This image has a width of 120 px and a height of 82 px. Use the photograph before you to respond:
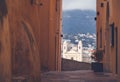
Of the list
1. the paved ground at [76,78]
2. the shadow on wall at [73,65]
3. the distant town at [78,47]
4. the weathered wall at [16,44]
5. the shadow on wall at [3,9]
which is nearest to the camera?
the shadow on wall at [3,9]

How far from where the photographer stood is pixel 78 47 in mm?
67688

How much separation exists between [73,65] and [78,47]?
130 feet

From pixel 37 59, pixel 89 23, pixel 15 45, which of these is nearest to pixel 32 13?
pixel 37 59

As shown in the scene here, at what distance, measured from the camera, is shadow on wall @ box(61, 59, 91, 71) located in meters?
28.2

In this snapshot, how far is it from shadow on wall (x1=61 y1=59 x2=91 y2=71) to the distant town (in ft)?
78.9

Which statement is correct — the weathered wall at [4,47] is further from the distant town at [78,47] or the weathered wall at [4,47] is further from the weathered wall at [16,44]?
the distant town at [78,47]

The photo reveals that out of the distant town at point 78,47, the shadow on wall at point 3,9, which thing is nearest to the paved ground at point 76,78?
the shadow on wall at point 3,9

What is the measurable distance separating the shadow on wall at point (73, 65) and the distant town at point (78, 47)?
24.1 metres

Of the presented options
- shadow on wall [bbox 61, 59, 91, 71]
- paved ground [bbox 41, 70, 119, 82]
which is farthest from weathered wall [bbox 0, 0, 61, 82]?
shadow on wall [bbox 61, 59, 91, 71]

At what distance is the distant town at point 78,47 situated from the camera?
6033 cm

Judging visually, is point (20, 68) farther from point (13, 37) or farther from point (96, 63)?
point (96, 63)

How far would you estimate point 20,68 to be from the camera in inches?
388

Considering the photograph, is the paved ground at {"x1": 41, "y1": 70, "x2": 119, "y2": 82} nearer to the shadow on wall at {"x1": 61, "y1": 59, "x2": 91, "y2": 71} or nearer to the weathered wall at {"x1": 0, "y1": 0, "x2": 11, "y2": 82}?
the weathered wall at {"x1": 0, "y1": 0, "x2": 11, "y2": 82}

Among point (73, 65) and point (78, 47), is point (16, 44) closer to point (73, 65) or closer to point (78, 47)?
point (73, 65)
